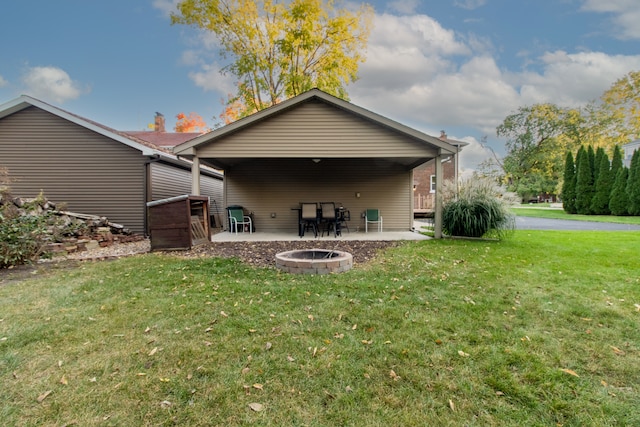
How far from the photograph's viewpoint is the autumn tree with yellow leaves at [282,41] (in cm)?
1569

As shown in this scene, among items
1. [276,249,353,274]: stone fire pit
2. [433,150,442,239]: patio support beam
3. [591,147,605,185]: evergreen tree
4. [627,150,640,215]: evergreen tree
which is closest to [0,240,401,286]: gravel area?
[276,249,353,274]: stone fire pit

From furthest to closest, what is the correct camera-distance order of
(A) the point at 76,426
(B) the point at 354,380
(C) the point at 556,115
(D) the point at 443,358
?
(C) the point at 556,115 < (D) the point at 443,358 < (B) the point at 354,380 < (A) the point at 76,426

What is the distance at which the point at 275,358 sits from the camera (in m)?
2.30

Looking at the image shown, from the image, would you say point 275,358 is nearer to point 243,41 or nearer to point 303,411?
point 303,411

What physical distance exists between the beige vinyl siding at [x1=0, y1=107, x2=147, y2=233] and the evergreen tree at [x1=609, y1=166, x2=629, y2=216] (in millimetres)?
23580

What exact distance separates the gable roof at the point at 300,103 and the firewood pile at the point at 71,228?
2.95 m

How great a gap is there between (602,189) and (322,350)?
2298 centimetres

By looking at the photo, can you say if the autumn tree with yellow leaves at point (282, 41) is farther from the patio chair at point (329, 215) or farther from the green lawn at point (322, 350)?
the green lawn at point (322, 350)

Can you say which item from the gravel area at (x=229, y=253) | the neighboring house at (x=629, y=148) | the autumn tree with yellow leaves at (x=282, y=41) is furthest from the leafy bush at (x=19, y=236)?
the neighboring house at (x=629, y=148)

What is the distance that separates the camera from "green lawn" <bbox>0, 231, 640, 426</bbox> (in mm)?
1766

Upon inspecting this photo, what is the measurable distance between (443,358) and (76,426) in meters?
2.37

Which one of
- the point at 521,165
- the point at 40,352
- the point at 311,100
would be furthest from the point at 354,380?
the point at 521,165

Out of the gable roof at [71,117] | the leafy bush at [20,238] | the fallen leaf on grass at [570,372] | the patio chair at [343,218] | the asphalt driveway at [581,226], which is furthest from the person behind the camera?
the asphalt driveway at [581,226]

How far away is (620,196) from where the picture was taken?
16844 mm
